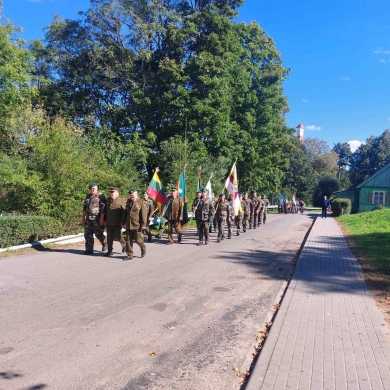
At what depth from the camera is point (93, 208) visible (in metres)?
10.2

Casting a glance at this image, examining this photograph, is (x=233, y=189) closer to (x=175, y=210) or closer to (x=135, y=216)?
(x=175, y=210)

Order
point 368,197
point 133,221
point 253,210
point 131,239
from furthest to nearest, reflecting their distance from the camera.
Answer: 1. point 368,197
2. point 253,210
3. point 131,239
4. point 133,221

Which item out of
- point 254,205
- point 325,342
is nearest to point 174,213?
point 254,205

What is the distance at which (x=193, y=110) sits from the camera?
2395cm

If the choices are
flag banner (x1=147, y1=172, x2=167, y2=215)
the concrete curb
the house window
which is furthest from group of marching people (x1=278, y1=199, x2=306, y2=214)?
the concrete curb

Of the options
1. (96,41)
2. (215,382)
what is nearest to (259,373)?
(215,382)

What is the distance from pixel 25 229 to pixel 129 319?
261 inches

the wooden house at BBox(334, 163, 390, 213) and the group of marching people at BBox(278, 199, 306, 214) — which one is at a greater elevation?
the wooden house at BBox(334, 163, 390, 213)

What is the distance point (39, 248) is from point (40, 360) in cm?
731

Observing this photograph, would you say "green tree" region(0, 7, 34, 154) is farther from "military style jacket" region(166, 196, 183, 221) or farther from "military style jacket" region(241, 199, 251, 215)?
"military style jacket" region(241, 199, 251, 215)

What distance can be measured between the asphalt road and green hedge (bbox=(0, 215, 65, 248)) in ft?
4.00

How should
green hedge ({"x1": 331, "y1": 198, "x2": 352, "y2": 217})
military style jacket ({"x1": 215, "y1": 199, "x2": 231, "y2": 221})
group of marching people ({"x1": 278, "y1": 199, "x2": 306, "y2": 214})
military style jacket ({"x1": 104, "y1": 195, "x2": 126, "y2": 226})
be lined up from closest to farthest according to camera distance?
1. military style jacket ({"x1": 104, "y1": 195, "x2": 126, "y2": 226})
2. military style jacket ({"x1": 215, "y1": 199, "x2": 231, "y2": 221})
3. green hedge ({"x1": 331, "y1": 198, "x2": 352, "y2": 217})
4. group of marching people ({"x1": 278, "y1": 199, "x2": 306, "y2": 214})

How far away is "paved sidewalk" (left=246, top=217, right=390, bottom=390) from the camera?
149 inches

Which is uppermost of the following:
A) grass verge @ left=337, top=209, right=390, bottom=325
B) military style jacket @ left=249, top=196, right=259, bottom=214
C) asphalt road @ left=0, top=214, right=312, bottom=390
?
military style jacket @ left=249, top=196, right=259, bottom=214
